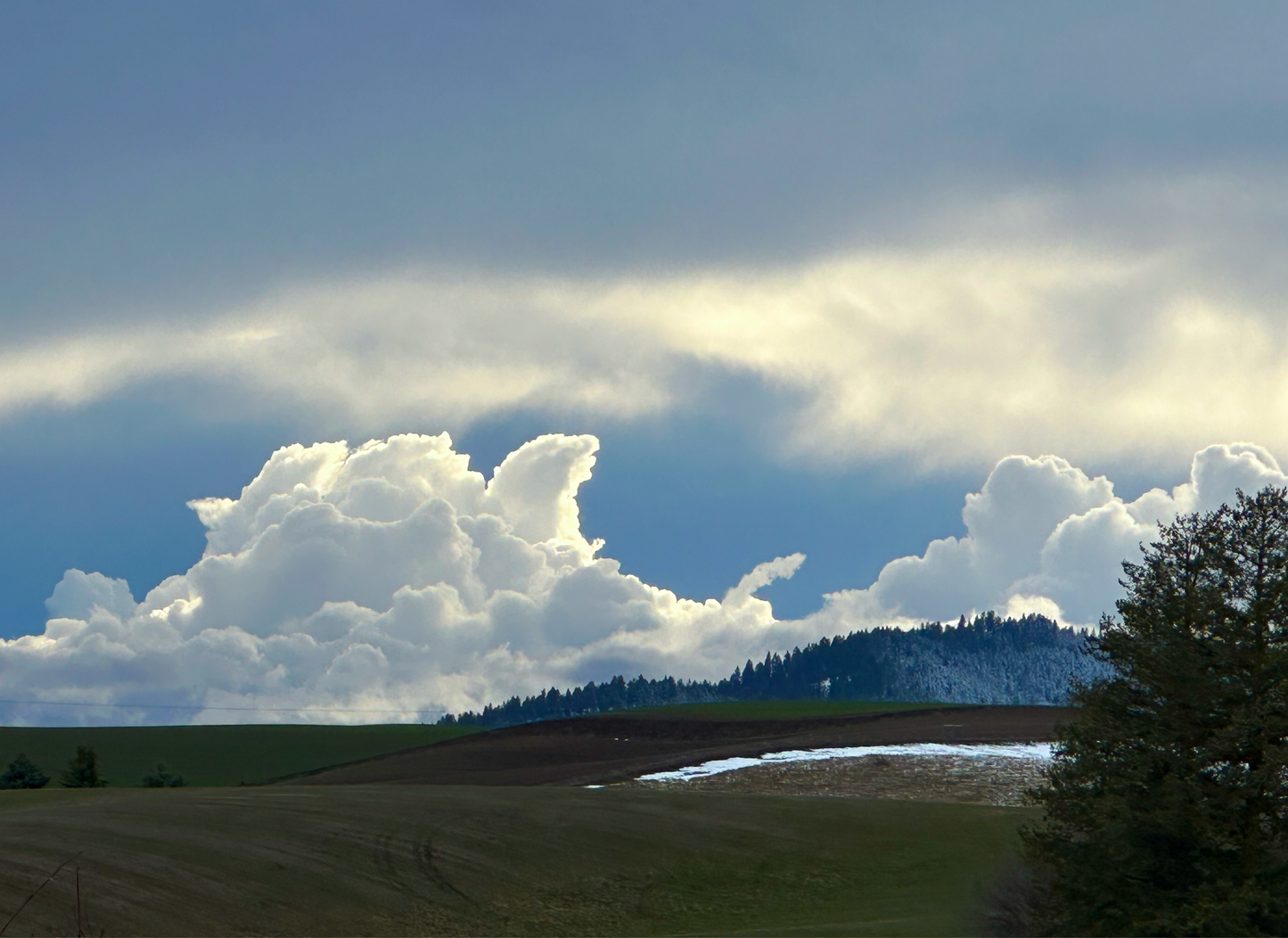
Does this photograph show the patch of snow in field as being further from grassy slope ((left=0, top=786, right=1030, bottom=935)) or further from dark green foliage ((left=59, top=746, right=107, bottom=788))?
dark green foliage ((left=59, top=746, right=107, bottom=788))

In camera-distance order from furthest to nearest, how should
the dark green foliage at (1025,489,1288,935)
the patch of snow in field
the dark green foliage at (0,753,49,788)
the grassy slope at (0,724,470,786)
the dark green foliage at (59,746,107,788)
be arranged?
the grassy slope at (0,724,470,786)
the patch of snow in field
the dark green foliage at (0,753,49,788)
the dark green foliage at (59,746,107,788)
the dark green foliage at (1025,489,1288,935)

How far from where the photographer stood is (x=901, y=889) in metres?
50.4

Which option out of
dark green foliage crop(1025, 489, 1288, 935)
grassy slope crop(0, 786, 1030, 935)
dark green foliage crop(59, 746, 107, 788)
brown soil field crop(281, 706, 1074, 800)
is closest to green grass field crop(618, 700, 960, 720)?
brown soil field crop(281, 706, 1074, 800)

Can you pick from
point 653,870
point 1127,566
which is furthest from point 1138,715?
point 653,870

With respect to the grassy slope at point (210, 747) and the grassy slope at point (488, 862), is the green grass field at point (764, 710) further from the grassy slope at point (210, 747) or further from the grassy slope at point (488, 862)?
the grassy slope at point (488, 862)

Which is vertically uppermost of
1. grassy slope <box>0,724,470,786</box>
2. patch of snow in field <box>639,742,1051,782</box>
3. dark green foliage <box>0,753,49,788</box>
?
dark green foliage <box>0,753,49,788</box>

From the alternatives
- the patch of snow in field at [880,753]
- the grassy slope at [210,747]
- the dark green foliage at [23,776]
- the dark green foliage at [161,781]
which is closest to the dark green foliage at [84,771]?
the dark green foliage at [23,776]

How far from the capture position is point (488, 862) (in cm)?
4819

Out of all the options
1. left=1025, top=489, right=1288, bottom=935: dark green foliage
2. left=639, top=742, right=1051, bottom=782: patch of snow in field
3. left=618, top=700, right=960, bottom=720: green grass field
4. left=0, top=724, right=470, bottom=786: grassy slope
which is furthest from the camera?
left=618, top=700, right=960, bottom=720: green grass field

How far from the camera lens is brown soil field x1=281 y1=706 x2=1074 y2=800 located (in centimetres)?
8894

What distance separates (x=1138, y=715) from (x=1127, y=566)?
5298 mm

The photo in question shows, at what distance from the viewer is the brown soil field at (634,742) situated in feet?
292

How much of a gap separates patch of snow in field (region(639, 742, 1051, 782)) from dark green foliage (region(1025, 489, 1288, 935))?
44963 millimetres

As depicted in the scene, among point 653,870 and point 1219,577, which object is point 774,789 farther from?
point 1219,577
